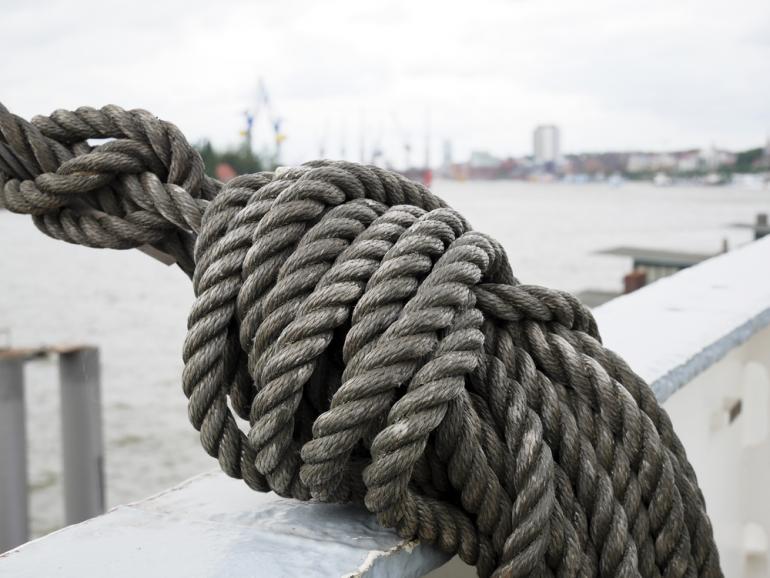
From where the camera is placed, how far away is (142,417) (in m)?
9.88

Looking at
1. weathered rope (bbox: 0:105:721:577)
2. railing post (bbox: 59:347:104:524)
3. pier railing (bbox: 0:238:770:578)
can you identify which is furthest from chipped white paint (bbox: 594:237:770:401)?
railing post (bbox: 59:347:104:524)

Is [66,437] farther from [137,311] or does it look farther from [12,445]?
[137,311]

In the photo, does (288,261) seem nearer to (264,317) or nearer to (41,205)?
(264,317)

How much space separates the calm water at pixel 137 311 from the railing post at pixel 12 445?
60cm

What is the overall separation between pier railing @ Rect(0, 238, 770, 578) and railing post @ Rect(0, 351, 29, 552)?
3.14 meters

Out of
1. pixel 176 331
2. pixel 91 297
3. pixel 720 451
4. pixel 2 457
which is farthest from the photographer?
pixel 91 297

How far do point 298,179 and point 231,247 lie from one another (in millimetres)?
95

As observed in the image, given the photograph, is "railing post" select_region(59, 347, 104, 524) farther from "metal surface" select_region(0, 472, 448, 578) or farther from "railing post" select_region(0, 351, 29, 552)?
"metal surface" select_region(0, 472, 448, 578)

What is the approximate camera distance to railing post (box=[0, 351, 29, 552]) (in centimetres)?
417

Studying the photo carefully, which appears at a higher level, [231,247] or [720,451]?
[231,247]

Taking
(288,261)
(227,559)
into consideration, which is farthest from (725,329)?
(227,559)

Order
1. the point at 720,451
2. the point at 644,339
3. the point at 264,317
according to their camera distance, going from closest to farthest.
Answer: the point at 264,317 → the point at 644,339 → the point at 720,451

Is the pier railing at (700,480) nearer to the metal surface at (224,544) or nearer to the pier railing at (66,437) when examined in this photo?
the metal surface at (224,544)

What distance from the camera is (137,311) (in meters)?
18.8
